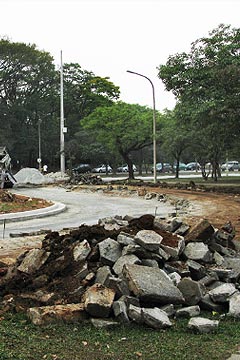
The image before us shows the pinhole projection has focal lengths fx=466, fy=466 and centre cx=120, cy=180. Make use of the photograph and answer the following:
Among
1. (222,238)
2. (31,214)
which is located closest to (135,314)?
(222,238)

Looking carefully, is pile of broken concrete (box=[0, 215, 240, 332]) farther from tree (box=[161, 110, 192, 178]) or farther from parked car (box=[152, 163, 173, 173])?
parked car (box=[152, 163, 173, 173])

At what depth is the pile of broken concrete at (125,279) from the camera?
5141 mm

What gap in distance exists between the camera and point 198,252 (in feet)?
23.1

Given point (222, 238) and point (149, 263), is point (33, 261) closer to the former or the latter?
point (149, 263)

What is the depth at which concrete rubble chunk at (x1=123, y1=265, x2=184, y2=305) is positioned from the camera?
5355 mm

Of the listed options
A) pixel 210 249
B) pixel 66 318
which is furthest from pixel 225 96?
pixel 66 318

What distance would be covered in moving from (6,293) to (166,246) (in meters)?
2.36

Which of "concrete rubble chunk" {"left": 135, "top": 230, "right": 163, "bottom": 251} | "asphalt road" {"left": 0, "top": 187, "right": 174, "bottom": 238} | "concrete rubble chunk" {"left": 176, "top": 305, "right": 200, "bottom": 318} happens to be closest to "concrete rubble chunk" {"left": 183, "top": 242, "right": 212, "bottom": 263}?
"concrete rubble chunk" {"left": 135, "top": 230, "right": 163, "bottom": 251}

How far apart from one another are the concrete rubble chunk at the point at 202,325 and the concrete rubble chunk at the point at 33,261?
2.41 metres

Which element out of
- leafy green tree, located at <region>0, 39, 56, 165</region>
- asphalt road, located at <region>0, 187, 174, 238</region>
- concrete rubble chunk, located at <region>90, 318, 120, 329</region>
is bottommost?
asphalt road, located at <region>0, 187, 174, 238</region>

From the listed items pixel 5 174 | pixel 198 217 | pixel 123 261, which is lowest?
pixel 198 217

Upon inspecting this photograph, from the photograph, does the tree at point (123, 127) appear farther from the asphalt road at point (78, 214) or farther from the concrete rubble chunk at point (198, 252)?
the concrete rubble chunk at point (198, 252)

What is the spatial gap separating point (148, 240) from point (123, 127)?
33297 mm

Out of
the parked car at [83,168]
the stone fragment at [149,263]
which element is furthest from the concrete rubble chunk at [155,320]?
the parked car at [83,168]
